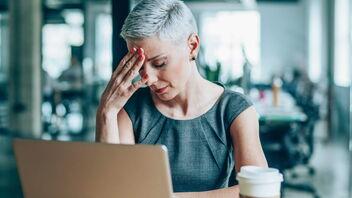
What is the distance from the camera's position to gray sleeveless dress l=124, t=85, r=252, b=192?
157 centimetres

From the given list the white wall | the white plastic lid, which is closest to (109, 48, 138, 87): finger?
the white plastic lid

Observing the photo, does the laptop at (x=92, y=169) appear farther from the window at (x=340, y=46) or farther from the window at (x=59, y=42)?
the window at (x=59, y=42)

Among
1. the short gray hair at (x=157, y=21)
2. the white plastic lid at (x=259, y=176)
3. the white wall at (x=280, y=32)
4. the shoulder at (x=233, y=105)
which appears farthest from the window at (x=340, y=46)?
the white plastic lid at (x=259, y=176)

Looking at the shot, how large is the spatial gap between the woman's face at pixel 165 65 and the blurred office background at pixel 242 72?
294 millimetres

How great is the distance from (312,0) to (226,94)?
43.6 ft

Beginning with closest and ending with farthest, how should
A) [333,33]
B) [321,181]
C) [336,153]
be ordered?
[321,181]
[336,153]
[333,33]

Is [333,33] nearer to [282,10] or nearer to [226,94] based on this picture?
[282,10]

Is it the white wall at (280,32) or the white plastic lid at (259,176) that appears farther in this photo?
the white wall at (280,32)

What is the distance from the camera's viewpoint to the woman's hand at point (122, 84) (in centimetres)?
143

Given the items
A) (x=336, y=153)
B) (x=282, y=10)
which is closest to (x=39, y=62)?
(x=336, y=153)

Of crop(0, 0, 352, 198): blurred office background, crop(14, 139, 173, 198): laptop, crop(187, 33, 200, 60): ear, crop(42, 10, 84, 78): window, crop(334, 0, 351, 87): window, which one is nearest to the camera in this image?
crop(14, 139, 173, 198): laptop

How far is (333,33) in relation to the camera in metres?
10.9

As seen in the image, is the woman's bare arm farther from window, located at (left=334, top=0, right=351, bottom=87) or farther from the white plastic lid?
window, located at (left=334, top=0, right=351, bottom=87)

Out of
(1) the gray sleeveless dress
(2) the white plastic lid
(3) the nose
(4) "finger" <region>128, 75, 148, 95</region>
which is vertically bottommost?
(1) the gray sleeveless dress
